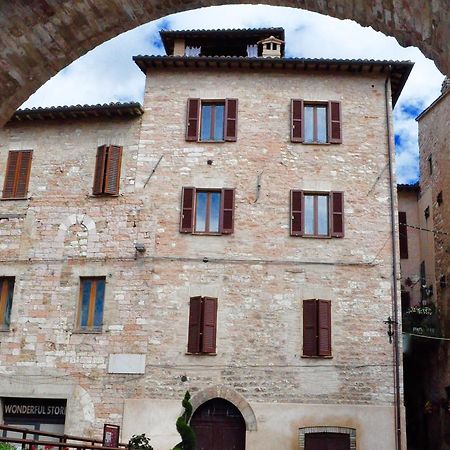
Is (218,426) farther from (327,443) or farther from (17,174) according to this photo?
(17,174)

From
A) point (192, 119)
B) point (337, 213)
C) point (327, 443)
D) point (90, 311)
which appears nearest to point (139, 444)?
point (90, 311)

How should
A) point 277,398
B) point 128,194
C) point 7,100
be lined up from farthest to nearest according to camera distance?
1. point 128,194
2. point 277,398
3. point 7,100

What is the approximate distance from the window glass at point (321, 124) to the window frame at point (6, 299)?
31.3 feet

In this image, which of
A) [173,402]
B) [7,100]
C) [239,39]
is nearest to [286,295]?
[173,402]

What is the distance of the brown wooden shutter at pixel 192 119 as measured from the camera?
19.8 m

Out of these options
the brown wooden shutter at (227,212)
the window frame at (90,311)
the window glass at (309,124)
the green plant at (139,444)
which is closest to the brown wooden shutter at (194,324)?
the brown wooden shutter at (227,212)

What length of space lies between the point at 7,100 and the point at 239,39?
19188 mm

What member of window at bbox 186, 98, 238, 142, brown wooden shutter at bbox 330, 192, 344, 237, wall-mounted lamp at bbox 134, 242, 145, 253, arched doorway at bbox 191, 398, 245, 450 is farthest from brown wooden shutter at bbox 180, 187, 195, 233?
arched doorway at bbox 191, 398, 245, 450

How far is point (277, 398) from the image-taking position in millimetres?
17438

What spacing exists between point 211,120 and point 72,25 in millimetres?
15202

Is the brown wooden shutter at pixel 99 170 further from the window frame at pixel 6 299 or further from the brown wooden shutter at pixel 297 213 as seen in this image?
the brown wooden shutter at pixel 297 213

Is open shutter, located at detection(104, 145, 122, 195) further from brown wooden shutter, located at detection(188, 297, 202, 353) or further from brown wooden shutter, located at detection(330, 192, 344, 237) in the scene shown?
brown wooden shutter, located at detection(330, 192, 344, 237)

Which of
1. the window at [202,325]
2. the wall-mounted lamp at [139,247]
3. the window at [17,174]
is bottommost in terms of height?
the window at [202,325]

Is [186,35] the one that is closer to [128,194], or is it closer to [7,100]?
[128,194]
